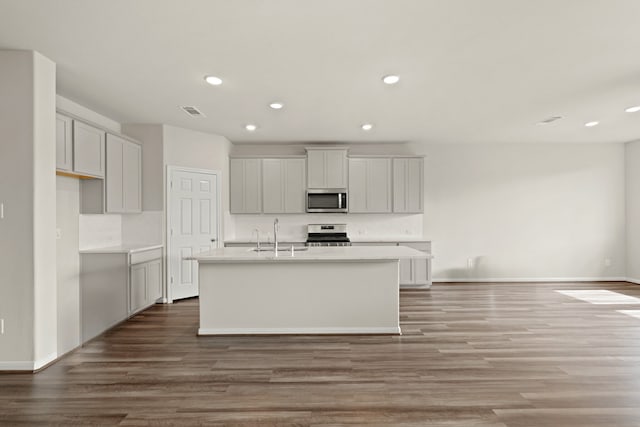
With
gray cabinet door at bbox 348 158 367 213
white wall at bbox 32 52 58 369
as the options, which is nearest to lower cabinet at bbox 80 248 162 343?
white wall at bbox 32 52 58 369

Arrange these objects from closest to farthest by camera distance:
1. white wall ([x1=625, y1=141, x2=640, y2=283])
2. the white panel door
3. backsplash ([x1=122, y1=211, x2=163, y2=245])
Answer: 1. backsplash ([x1=122, y1=211, x2=163, y2=245])
2. the white panel door
3. white wall ([x1=625, y1=141, x2=640, y2=283])

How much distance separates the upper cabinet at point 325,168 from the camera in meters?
6.62

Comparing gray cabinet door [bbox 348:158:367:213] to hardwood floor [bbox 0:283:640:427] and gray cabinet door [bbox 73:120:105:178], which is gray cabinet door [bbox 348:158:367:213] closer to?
hardwood floor [bbox 0:283:640:427]

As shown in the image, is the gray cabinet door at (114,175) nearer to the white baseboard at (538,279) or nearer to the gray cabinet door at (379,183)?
the gray cabinet door at (379,183)

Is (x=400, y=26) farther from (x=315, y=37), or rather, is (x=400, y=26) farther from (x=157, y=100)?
(x=157, y=100)

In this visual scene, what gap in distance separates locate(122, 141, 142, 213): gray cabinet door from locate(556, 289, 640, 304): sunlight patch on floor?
6.51m

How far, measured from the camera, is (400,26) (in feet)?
8.80

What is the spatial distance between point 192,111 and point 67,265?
2.28 metres

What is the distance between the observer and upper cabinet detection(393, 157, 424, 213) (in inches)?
263

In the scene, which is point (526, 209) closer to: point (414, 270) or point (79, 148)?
point (414, 270)

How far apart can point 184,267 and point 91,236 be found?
1.41 meters

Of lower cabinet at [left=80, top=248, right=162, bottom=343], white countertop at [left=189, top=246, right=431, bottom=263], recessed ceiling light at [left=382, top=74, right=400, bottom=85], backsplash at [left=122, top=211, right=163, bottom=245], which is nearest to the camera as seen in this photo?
recessed ceiling light at [left=382, top=74, right=400, bottom=85]

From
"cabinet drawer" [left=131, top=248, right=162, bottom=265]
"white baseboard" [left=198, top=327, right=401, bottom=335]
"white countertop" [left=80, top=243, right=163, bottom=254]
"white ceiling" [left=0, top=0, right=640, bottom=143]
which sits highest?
"white ceiling" [left=0, top=0, right=640, bottom=143]

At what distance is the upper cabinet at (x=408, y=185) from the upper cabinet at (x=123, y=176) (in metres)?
4.09
